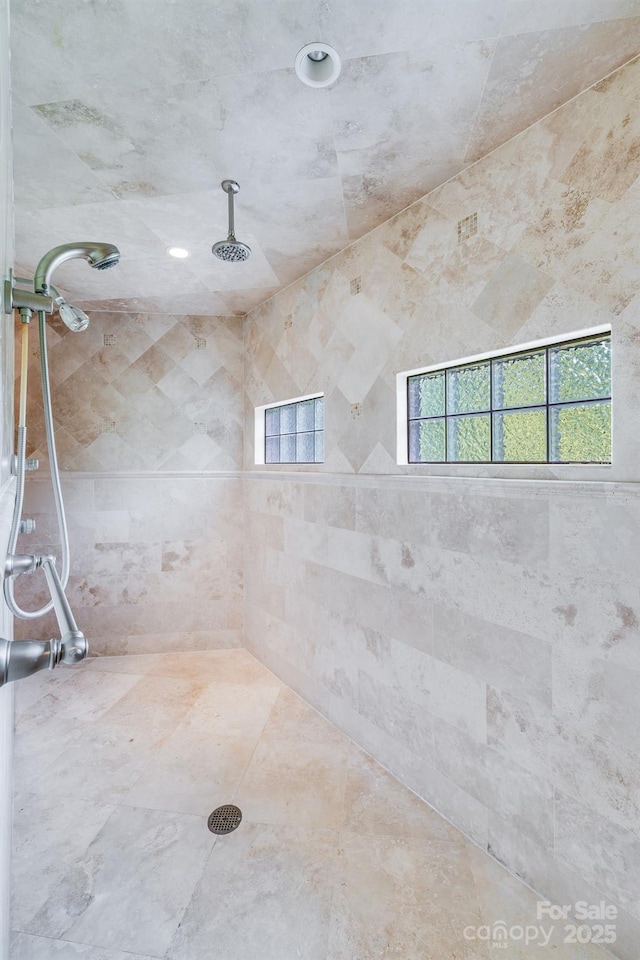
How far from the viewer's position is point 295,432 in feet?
10.3

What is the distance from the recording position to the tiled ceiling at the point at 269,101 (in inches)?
46.9

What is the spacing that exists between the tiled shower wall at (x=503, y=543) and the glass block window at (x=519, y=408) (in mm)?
111

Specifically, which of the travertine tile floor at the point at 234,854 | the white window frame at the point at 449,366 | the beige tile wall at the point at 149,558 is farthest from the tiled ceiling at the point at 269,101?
the travertine tile floor at the point at 234,854

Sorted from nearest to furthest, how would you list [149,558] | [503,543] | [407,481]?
1. [503,543]
2. [407,481]
3. [149,558]

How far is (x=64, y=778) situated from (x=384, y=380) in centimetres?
255

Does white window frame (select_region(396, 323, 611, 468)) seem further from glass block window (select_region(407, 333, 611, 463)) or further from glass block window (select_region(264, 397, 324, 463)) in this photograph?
glass block window (select_region(264, 397, 324, 463))

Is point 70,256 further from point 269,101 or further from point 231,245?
point 269,101

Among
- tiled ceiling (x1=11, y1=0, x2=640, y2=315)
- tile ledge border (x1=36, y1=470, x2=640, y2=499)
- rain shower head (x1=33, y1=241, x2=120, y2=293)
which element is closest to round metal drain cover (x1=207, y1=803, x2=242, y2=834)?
tile ledge border (x1=36, y1=470, x2=640, y2=499)

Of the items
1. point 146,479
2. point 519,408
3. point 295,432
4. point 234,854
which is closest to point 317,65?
point 519,408

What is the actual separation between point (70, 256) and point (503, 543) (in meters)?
2.03

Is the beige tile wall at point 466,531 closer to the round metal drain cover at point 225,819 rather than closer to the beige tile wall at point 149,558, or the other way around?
the beige tile wall at point 149,558

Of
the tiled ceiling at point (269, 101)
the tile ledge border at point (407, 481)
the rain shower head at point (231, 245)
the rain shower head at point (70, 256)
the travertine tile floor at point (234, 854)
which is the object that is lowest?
the travertine tile floor at point (234, 854)

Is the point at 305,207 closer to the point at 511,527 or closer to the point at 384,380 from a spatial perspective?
the point at 384,380

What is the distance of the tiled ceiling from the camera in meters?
1.19
